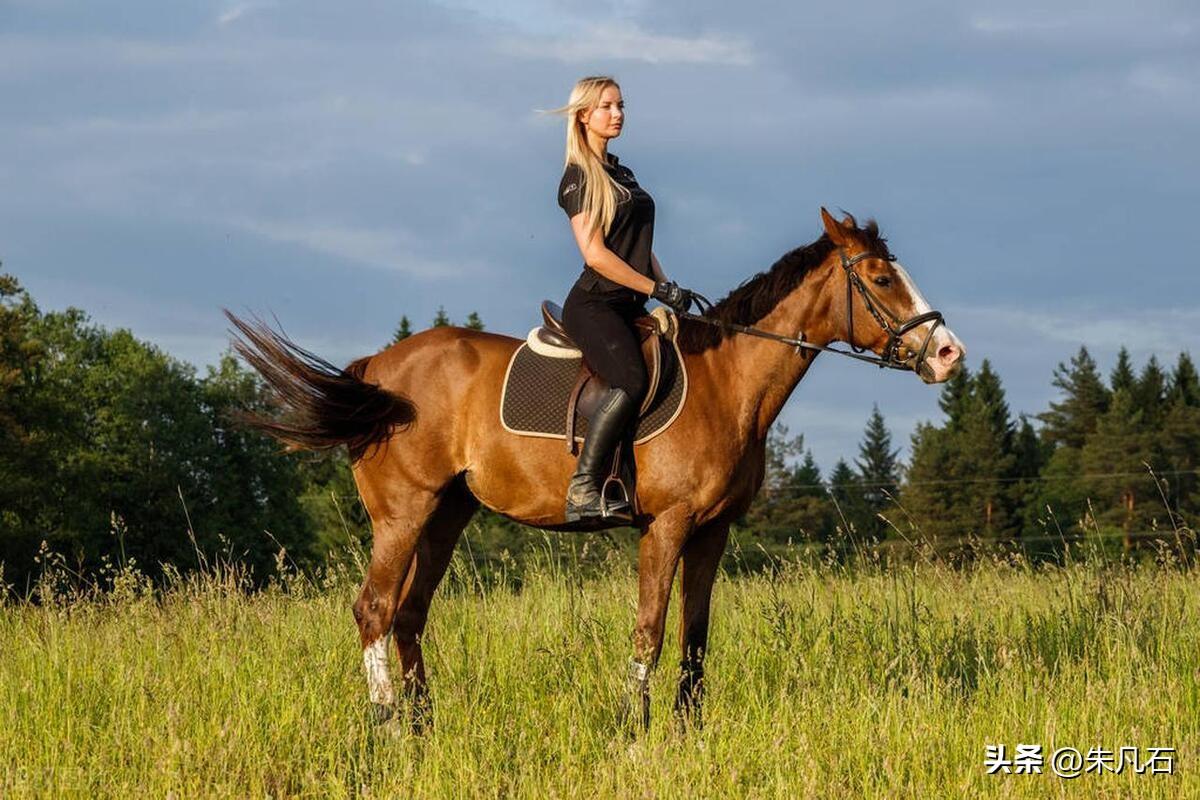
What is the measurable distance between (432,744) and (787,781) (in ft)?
5.73

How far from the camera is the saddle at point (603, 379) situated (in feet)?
23.6

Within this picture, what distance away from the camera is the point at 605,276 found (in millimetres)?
7234

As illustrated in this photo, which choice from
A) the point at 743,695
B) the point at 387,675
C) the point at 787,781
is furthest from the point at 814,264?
the point at 387,675

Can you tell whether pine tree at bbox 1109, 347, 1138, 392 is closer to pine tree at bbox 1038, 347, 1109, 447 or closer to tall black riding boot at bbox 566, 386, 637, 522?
pine tree at bbox 1038, 347, 1109, 447

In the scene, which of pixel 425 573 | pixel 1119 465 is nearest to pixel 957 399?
pixel 1119 465

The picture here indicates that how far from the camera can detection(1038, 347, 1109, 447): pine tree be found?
→ 112312mm

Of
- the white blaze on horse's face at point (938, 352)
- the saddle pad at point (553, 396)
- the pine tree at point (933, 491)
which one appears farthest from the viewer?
the pine tree at point (933, 491)

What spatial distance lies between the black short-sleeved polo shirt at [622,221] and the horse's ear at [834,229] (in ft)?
3.38

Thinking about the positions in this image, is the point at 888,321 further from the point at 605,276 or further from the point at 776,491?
the point at 776,491

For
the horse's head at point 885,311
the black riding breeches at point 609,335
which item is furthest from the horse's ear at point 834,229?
the black riding breeches at point 609,335

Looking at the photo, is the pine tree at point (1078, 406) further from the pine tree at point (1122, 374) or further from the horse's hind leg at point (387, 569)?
the horse's hind leg at point (387, 569)

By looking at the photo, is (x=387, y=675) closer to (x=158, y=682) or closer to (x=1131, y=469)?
(x=158, y=682)

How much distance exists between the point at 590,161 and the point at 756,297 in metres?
1.24

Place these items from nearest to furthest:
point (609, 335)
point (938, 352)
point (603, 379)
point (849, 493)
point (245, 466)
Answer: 1. point (938, 352)
2. point (609, 335)
3. point (603, 379)
4. point (245, 466)
5. point (849, 493)
